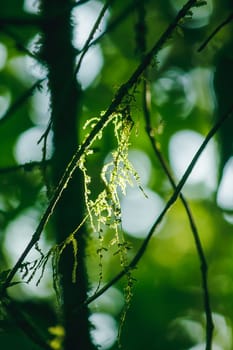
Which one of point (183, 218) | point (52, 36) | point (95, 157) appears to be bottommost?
point (52, 36)

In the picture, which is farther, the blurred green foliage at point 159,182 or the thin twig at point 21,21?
the blurred green foliage at point 159,182

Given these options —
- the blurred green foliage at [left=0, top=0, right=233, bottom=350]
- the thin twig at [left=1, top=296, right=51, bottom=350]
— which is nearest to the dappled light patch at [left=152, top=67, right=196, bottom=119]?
the blurred green foliage at [left=0, top=0, right=233, bottom=350]

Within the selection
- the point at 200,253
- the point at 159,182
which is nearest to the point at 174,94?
the point at 159,182

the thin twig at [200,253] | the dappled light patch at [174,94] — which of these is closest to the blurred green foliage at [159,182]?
the dappled light patch at [174,94]

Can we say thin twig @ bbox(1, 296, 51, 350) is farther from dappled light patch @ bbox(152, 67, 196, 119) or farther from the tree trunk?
dappled light patch @ bbox(152, 67, 196, 119)

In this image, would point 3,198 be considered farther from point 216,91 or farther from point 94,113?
point 216,91

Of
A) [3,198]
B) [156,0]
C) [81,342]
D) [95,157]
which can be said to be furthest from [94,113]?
Result: [81,342]

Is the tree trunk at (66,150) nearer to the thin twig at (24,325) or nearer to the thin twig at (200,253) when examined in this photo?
the thin twig at (24,325)

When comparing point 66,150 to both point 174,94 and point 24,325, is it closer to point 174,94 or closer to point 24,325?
point 24,325
